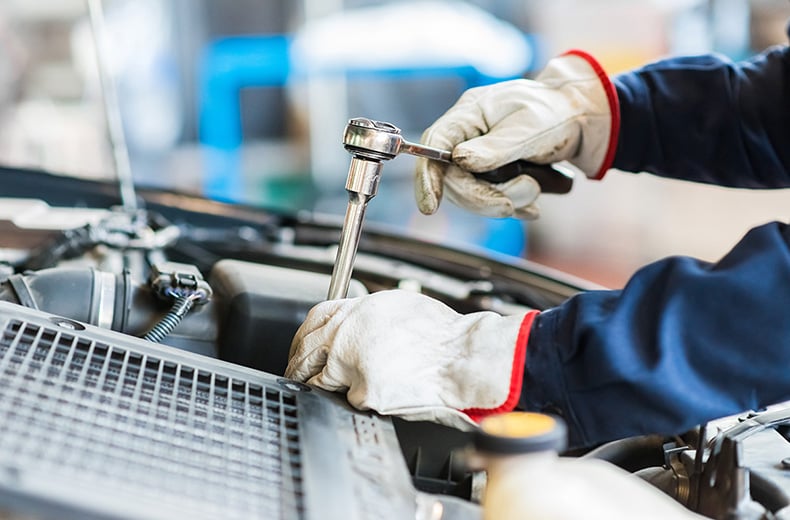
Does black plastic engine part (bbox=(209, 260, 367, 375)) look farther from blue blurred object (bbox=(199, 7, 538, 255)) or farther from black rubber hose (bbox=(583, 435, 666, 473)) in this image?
blue blurred object (bbox=(199, 7, 538, 255))

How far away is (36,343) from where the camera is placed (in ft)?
2.21

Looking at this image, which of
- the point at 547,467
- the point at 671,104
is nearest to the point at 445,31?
the point at 671,104

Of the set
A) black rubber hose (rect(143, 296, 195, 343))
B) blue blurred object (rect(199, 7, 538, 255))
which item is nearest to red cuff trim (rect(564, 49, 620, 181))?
black rubber hose (rect(143, 296, 195, 343))

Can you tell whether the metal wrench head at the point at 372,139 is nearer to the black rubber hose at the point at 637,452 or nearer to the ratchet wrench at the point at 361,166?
the ratchet wrench at the point at 361,166

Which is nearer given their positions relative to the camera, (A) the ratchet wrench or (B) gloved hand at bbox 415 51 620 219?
(A) the ratchet wrench

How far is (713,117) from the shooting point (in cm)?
112

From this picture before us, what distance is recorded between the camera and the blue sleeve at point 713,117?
1111mm

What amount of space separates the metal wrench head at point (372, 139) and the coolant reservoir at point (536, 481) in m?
0.37

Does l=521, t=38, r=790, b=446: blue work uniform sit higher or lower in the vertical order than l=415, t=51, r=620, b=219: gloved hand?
lower

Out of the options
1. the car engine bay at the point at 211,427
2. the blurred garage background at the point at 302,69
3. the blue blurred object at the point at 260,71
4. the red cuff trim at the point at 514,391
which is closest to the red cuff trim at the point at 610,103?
the car engine bay at the point at 211,427

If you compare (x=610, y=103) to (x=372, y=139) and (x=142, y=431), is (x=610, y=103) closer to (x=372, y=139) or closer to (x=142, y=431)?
(x=372, y=139)

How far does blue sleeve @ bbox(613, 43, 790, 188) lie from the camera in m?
1.11

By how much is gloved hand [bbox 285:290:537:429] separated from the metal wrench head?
14 centimetres

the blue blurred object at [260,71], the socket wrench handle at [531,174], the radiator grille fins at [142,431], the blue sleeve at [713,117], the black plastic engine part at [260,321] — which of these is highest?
the blue sleeve at [713,117]
